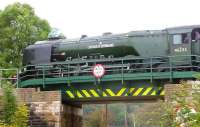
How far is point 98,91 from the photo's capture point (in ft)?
58.9

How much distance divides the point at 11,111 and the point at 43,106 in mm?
1727

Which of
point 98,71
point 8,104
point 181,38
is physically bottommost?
point 8,104

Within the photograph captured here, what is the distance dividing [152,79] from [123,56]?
2.99 meters

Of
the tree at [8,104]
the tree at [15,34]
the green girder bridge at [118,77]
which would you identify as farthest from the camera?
the tree at [15,34]

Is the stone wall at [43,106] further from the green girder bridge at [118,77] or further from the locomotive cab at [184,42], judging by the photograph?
the locomotive cab at [184,42]

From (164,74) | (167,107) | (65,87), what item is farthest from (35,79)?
(167,107)

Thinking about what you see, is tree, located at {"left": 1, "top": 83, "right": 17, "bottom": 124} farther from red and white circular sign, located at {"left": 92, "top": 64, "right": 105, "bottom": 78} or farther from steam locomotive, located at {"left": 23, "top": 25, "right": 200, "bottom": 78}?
steam locomotive, located at {"left": 23, "top": 25, "right": 200, "bottom": 78}

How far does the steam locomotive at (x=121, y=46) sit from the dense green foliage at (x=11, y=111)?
15.0 feet

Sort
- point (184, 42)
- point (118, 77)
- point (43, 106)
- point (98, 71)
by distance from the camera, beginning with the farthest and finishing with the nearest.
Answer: point (184, 42), point (43, 106), point (98, 71), point (118, 77)

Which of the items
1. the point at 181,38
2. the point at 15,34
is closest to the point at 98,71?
the point at 181,38

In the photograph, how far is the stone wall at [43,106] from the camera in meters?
17.7

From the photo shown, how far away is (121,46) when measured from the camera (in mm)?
19594

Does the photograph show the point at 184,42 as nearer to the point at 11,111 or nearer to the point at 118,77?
the point at 118,77

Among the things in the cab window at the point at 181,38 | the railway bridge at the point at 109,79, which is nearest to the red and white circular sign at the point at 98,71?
the railway bridge at the point at 109,79
